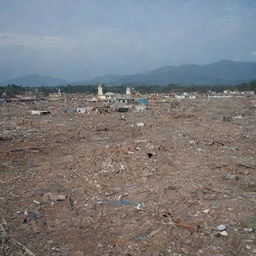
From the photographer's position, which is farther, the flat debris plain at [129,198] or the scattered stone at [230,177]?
the scattered stone at [230,177]

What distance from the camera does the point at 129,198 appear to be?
6484mm

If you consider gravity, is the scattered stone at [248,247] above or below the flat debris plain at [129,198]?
below

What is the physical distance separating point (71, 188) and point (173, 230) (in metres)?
2.98

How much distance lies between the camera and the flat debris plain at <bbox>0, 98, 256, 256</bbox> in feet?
15.3

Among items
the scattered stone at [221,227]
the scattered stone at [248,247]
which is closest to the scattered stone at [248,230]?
the scattered stone at [221,227]

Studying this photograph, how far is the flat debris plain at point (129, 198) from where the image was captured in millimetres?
4653

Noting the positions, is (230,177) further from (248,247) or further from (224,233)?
(248,247)

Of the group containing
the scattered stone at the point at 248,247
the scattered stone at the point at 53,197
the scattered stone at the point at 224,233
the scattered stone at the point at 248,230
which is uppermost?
the scattered stone at the point at 53,197

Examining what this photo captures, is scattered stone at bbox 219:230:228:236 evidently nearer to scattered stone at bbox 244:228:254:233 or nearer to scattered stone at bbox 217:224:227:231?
scattered stone at bbox 217:224:227:231

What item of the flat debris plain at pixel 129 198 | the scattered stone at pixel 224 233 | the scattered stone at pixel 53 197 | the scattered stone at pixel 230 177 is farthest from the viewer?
the scattered stone at pixel 230 177

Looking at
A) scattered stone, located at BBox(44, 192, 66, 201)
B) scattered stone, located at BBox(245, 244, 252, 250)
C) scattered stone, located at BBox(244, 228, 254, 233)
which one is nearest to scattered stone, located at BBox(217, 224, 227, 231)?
scattered stone, located at BBox(244, 228, 254, 233)

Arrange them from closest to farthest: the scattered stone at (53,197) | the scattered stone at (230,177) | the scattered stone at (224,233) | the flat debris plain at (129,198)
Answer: the flat debris plain at (129,198)
the scattered stone at (224,233)
the scattered stone at (53,197)
the scattered stone at (230,177)

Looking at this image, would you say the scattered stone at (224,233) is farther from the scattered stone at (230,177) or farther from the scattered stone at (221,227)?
the scattered stone at (230,177)

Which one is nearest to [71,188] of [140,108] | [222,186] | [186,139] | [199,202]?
[199,202]
